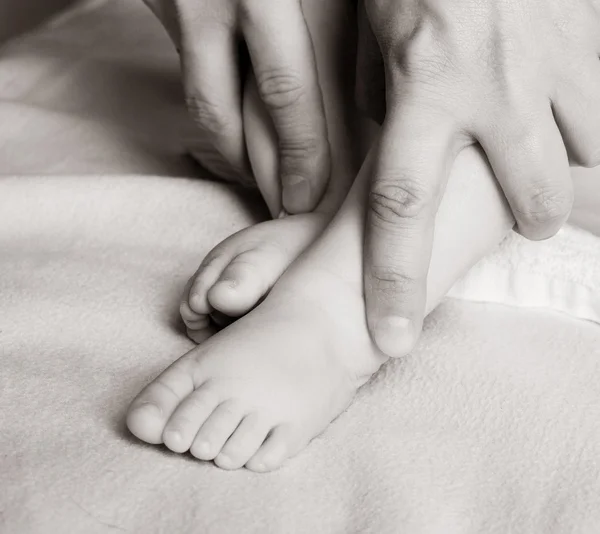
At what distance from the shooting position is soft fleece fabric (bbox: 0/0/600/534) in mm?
651

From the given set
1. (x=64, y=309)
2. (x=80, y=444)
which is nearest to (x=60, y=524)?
(x=80, y=444)

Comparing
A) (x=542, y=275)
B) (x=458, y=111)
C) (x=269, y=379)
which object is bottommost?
(x=542, y=275)

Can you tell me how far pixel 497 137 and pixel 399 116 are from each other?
98mm

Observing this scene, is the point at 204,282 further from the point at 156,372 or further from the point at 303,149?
the point at 303,149

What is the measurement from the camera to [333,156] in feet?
3.40

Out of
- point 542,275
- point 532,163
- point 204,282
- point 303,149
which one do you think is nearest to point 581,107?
point 532,163

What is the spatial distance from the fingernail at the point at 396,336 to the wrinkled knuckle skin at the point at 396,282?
0.02 m

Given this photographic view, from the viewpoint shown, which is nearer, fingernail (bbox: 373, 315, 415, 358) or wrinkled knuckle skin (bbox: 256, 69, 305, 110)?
fingernail (bbox: 373, 315, 415, 358)

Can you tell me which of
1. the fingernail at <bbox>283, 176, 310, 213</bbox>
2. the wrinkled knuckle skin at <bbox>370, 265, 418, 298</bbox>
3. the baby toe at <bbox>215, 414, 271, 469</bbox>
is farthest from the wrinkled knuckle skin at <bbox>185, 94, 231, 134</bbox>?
the baby toe at <bbox>215, 414, 271, 469</bbox>

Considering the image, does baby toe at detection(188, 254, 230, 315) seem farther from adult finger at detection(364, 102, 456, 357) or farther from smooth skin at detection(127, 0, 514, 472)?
adult finger at detection(364, 102, 456, 357)

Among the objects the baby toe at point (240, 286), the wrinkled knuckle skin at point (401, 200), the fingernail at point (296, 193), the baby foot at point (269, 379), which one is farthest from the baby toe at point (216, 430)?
the fingernail at point (296, 193)

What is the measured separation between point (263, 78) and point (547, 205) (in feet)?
1.14

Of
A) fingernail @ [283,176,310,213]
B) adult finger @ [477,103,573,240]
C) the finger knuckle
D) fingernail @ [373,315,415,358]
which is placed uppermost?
adult finger @ [477,103,573,240]

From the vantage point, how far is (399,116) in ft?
2.75
